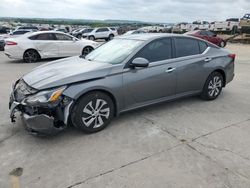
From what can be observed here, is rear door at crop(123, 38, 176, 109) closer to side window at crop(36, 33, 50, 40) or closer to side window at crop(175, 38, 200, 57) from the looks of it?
side window at crop(175, 38, 200, 57)

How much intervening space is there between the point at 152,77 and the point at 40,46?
30.0 feet

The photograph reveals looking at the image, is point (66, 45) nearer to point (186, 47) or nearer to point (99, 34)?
point (186, 47)

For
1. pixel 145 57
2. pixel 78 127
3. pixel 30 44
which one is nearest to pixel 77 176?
pixel 78 127

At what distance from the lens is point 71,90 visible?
3.70 meters

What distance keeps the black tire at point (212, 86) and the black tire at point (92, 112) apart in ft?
7.84

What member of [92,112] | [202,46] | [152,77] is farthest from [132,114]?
[202,46]

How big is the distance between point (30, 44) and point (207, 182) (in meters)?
11.1

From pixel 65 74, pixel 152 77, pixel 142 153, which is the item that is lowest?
pixel 142 153

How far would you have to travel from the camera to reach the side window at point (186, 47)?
4.99 metres

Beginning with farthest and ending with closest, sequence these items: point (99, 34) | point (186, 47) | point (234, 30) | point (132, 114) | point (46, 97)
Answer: point (234, 30) → point (99, 34) → point (186, 47) → point (132, 114) → point (46, 97)

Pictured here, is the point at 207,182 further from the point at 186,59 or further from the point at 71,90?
the point at 186,59

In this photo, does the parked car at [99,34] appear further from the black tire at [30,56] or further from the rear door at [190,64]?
the rear door at [190,64]

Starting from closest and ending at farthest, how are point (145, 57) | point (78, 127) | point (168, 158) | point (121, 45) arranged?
point (168, 158) < point (78, 127) < point (145, 57) < point (121, 45)

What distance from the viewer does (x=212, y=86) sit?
220 inches
